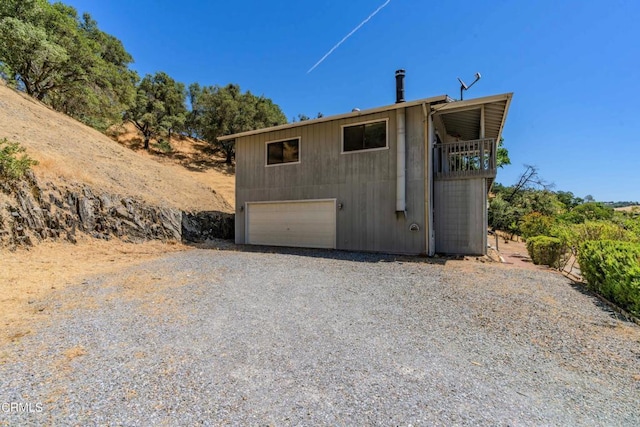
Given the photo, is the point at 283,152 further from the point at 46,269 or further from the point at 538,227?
the point at 538,227

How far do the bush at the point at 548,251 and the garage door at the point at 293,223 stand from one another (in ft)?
18.5

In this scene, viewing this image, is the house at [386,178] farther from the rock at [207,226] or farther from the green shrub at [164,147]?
the green shrub at [164,147]

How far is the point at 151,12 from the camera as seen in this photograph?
46.1 ft

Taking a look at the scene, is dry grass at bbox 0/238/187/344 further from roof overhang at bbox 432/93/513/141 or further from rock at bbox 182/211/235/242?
roof overhang at bbox 432/93/513/141

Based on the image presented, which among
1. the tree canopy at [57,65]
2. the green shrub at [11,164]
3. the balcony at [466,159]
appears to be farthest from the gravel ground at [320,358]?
the tree canopy at [57,65]

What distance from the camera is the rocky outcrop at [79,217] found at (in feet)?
22.9

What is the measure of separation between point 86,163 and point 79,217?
3.37 meters

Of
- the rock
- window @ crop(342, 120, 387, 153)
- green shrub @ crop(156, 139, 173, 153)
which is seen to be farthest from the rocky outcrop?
green shrub @ crop(156, 139, 173, 153)

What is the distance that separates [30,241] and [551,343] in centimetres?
994

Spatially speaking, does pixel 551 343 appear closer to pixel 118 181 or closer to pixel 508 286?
pixel 508 286

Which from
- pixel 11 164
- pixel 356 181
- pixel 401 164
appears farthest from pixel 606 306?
pixel 11 164

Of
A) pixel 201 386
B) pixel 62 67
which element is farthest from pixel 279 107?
pixel 201 386

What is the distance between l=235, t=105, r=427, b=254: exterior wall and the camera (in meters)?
8.76

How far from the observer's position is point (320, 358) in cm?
276
